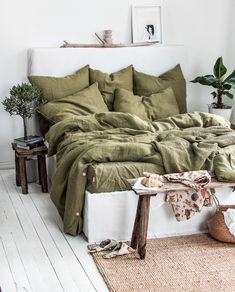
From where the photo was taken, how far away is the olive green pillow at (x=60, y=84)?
15.6 ft

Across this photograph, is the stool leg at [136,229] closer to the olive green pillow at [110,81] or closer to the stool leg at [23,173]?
the stool leg at [23,173]

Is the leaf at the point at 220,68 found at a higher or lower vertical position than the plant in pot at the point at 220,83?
higher

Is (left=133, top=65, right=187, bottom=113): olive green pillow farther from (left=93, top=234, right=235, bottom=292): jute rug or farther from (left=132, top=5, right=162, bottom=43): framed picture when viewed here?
(left=93, top=234, right=235, bottom=292): jute rug

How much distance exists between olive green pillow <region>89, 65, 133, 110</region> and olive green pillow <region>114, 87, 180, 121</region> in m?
0.08

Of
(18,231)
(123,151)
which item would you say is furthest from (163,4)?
(18,231)

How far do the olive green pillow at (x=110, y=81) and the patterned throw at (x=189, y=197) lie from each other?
1.70 m

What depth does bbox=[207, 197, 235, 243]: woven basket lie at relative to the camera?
3.38 metres

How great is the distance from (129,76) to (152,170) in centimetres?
180

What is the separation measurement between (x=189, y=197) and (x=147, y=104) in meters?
1.65

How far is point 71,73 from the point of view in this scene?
5008mm

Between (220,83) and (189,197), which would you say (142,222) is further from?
(220,83)

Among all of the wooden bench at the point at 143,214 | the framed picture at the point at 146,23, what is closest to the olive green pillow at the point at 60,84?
the framed picture at the point at 146,23

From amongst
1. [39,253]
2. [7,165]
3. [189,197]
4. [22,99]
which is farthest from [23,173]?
[189,197]

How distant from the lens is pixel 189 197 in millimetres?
3393
